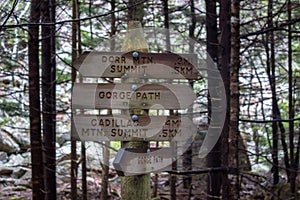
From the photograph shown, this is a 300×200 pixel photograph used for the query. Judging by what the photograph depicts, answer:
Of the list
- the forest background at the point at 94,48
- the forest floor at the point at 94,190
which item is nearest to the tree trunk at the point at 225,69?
the forest background at the point at 94,48

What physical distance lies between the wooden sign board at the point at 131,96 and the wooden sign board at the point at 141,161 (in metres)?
0.32

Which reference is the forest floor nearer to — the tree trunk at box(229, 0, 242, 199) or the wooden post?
the tree trunk at box(229, 0, 242, 199)

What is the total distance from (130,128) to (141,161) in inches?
9.9

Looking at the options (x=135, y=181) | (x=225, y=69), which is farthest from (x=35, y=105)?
(x=225, y=69)

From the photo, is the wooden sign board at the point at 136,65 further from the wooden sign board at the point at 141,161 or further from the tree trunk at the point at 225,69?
the tree trunk at the point at 225,69

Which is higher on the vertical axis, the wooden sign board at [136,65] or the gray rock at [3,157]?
the wooden sign board at [136,65]

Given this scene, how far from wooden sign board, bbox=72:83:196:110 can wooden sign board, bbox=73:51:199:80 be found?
8 cm

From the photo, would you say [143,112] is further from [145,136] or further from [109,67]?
[109,67]

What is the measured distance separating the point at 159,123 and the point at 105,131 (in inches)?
15.3

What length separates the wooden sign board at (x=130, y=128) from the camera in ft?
8.55

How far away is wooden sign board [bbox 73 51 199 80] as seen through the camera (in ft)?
8.79

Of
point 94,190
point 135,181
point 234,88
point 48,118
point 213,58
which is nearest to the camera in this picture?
point 135,181

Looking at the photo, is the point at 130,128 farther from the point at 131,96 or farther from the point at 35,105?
the point at 35,105

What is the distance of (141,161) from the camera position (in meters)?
2.71
